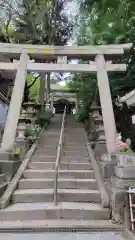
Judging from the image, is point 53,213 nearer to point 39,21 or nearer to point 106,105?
point 106,105

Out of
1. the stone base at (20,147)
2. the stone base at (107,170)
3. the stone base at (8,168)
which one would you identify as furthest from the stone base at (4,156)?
the stone base at (107,170)

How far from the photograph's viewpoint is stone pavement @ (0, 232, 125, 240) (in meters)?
5.55

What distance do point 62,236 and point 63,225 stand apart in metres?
0.52

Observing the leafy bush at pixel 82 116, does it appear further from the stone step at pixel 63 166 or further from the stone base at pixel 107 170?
the stone base at pixel 107 170

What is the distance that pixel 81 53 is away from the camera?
40.6ft

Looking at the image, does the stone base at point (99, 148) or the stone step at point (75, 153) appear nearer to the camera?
the stone step at point (75, 153)

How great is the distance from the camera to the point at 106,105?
38.8 feet

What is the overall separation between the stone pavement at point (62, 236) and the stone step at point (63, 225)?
230mm

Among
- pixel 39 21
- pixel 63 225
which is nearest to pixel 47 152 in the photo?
pixel 63 225

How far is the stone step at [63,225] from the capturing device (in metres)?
6.06

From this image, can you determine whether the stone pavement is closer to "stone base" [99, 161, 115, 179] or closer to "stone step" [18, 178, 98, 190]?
"stone step" [18, 178, 98, 190]

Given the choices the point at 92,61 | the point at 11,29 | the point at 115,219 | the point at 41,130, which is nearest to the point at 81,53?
the point at 92,61

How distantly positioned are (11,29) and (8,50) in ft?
37.2

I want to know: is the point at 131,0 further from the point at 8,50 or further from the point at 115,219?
the point at 8,50
